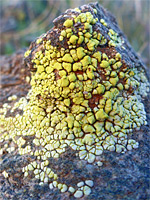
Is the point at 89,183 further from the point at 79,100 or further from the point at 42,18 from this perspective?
the point at 42,18

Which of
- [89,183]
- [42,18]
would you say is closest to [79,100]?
[89,183]

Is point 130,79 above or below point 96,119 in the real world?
above

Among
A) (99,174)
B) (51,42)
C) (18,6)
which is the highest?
(18,6)

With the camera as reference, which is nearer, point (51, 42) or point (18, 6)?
point (51, 42)

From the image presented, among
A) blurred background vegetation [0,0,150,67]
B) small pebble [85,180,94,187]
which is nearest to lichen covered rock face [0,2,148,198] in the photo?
small pebble [85,180,94,187]

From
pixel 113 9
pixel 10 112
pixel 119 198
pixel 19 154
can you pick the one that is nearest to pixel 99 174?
pixel 119 198

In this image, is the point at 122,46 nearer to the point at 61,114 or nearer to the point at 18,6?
the point at 61,114

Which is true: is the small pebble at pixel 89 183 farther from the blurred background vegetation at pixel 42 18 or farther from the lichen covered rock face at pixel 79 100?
the blurred background vegetation at pixel 42 18
